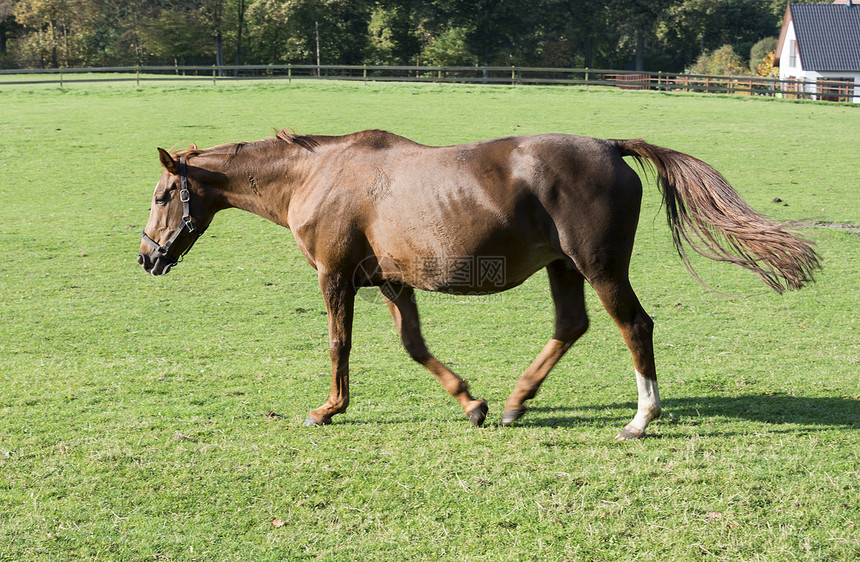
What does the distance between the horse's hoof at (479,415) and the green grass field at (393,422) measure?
11 centimetres

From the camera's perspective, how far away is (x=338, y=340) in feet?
18.2

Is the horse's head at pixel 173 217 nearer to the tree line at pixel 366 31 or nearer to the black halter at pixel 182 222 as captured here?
the black halter at pixel 182 222

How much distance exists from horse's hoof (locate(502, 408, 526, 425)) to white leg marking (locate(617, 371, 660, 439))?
0.70m

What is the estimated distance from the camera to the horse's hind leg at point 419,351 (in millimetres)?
5398

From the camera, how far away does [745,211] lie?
197 inches

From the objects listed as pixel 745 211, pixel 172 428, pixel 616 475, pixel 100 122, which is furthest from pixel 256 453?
pixel 100 122

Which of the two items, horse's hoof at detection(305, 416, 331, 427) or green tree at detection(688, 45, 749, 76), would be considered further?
green tree at detection(688, 45, 749, 76)

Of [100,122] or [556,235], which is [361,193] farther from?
[100,122]

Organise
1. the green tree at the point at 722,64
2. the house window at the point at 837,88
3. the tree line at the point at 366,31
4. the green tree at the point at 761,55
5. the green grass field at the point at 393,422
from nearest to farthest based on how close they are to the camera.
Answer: the green grass field at the point at 393,422 < the house window at the point at 837,88 < the tree line at the point at 366,31 < the green tree at the point at 722,64 < the green tree at the point at 761,55

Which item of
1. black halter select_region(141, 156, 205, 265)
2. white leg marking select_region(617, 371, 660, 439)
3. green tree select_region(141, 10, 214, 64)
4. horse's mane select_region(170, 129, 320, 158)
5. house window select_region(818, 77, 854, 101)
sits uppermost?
green tree select_region(141, 10, 214, 64)

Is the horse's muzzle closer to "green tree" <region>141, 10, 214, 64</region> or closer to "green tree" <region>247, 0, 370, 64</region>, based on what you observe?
"green tree" <region>247, 0, 370, 64</region>

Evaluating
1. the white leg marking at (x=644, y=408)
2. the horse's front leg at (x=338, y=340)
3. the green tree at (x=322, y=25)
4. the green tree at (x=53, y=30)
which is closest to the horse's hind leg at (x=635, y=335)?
the white leg marking at (x=644, y=408)

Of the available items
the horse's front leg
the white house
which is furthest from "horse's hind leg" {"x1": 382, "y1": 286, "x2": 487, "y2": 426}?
the white house

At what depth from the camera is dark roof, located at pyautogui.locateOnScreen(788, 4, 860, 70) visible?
53000 mm
